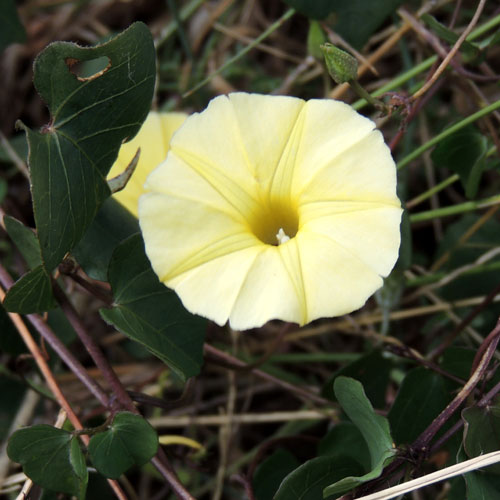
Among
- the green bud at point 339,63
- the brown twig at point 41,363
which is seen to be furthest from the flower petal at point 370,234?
the brown twig at point 41,363

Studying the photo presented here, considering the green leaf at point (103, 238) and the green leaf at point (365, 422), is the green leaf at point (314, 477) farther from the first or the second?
the green leaf at point (103, 238)

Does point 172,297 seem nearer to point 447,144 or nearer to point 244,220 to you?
point 244,220

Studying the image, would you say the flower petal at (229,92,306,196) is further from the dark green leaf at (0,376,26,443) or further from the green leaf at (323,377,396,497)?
the dark green leaf at (0,376,26,443)

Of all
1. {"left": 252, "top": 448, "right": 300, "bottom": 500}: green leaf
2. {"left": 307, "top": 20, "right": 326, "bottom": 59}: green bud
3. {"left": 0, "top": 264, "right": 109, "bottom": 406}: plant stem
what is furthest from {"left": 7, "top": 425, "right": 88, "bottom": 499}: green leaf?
{"left": 307, "top": 20, "right": 326, "bottom": 59}: green bud

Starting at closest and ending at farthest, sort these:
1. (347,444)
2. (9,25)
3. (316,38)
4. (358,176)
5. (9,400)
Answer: (358,176), (347,444), (316,38), (9,400), (9,25)

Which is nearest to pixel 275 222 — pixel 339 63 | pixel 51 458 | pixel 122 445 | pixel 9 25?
pixel 339 63

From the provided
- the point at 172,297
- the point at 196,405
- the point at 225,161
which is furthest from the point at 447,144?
the point at 196,405

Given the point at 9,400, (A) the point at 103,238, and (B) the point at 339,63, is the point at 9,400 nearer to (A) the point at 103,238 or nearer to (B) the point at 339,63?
(A) the point at 103,238
